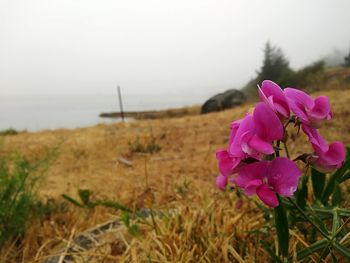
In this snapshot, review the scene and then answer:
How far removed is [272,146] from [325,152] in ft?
0.40

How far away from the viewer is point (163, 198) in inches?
87.5

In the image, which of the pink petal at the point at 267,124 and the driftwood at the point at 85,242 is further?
the driftwood at the point at 85,242

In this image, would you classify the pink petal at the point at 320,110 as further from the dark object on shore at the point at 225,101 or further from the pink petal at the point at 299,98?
the dark object on shore at the point at 225,101

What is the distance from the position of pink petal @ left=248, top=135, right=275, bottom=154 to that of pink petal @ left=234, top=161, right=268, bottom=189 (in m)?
0.04

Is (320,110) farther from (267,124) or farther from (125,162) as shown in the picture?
(125,162)

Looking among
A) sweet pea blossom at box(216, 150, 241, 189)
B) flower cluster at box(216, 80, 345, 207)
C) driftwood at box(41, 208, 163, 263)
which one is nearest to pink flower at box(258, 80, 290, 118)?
flower cluster at box(216, 80, 345, 207)

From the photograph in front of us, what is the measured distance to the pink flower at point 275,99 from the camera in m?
0.58

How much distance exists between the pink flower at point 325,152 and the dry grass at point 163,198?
37cm

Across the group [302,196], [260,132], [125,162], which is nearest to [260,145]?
[260,132]

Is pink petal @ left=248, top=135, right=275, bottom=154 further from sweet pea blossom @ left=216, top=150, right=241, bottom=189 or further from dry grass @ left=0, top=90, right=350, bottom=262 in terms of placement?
dry grass @ left=0, top=90, right=350, bottom=262

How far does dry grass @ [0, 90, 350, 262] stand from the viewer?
118 cm

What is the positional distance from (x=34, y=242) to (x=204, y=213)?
2.86 ft

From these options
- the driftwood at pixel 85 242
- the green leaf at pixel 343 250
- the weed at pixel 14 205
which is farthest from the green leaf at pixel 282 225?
the weed at pixel 14 205

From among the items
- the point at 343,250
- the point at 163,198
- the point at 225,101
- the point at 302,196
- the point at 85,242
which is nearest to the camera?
the point at 343,250
